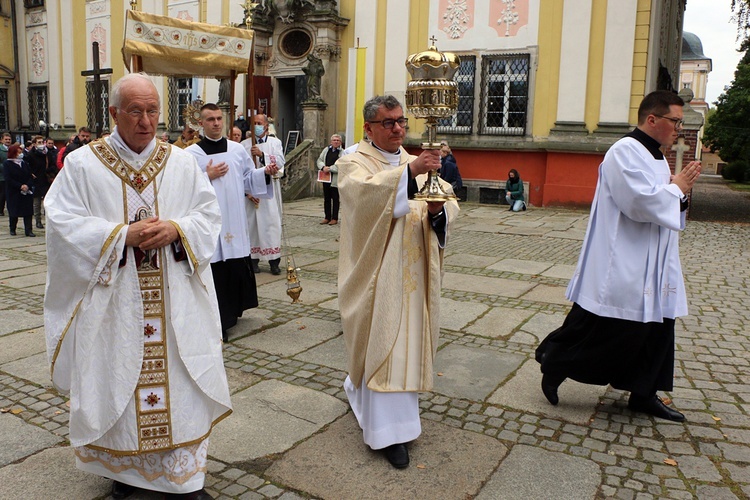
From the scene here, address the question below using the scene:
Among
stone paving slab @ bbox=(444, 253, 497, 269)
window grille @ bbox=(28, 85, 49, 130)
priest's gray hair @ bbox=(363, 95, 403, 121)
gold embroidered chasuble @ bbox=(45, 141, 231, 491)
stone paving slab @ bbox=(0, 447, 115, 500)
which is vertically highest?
window grille @ bbox=(28, 85, 49, 130)

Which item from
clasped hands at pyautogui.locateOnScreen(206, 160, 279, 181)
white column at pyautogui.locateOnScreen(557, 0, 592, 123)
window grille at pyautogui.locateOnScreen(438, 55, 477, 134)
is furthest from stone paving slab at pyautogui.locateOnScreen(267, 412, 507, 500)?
window grille at pyautogui.locateOnScreen(438, 55, 477, 134)

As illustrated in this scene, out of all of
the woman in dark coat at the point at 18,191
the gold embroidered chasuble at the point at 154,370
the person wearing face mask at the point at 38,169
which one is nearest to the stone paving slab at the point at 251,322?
the gold embroidered chasuble at the point at 154,370

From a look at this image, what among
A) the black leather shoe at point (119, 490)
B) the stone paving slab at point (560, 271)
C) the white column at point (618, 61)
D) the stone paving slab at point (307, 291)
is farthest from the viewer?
the white column at point (618, 61)

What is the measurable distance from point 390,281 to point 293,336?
2316 millimetres

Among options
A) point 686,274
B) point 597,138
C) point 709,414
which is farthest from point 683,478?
point 597,138

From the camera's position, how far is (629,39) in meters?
13.8

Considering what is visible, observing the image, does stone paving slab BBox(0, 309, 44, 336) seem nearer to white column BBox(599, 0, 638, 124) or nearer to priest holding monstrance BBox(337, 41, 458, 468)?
priest holding monstrance BBox(337, 41, 458, 468)

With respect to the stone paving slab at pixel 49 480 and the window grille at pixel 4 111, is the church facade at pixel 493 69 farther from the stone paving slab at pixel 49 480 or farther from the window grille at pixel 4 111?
the window grille at pixel 4 111

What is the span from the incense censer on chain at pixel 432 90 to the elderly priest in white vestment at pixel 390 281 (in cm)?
13

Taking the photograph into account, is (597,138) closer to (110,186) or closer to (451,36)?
(451,36)

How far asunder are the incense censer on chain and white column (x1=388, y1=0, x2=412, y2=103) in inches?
523

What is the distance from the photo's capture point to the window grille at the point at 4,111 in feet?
80.5

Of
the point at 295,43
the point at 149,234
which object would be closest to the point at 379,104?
the point at 149,234

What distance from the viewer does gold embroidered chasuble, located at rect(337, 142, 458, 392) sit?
10.7 ft
